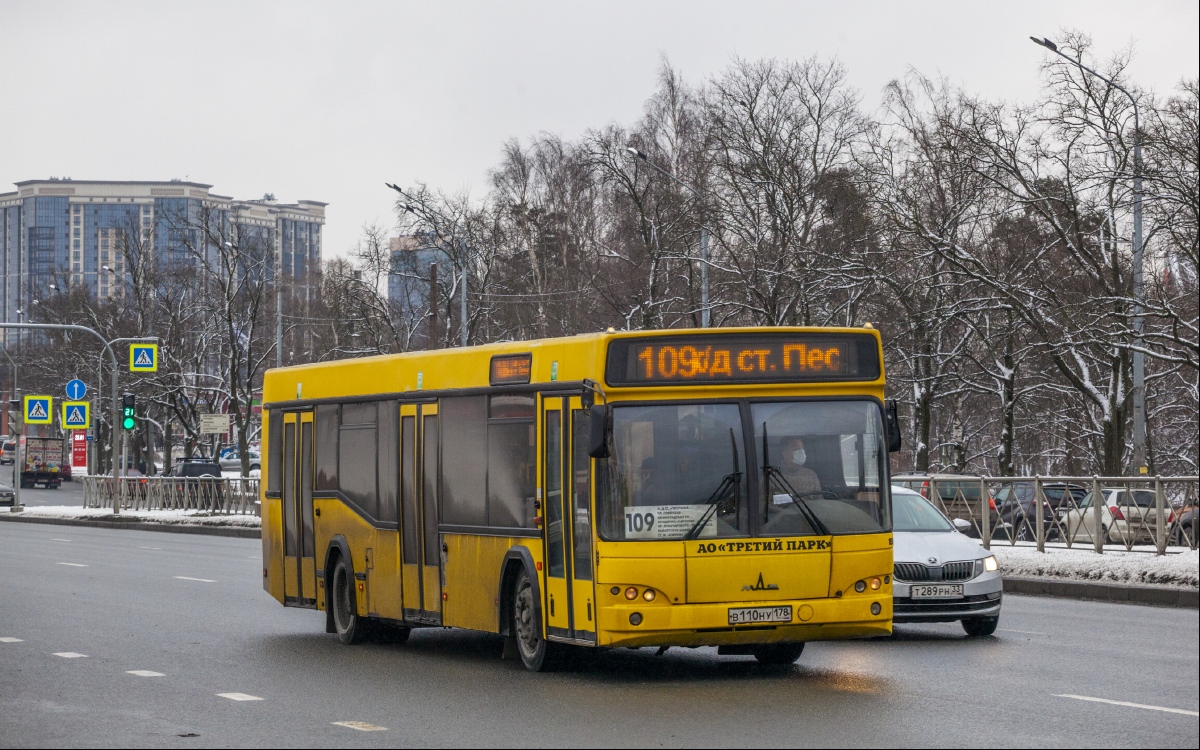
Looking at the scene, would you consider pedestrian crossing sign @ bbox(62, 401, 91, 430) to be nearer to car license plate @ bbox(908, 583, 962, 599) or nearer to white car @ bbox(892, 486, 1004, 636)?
white car @ bbox(892, 486, 1004, 636)

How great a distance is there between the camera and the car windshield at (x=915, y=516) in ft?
53.5

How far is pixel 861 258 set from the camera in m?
37.8

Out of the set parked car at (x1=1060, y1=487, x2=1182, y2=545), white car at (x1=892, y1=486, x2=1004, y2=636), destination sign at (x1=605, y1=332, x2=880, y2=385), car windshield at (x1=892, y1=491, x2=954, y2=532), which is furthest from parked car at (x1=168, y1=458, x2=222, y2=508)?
destination sign at (x1=605, y1=332, x2=880, y2=385)

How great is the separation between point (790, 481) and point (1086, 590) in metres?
10.4

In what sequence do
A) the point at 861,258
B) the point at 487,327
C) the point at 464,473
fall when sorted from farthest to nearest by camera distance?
the point at 487,327, the point at 861,258, the point at 464,473

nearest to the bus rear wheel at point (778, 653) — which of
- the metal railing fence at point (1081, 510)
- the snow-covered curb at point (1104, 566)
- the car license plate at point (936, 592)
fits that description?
the car license plate at point (936, 592)

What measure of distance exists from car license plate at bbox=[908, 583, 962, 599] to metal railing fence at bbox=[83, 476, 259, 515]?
1259 inches

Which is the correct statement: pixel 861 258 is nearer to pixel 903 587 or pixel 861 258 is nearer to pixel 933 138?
pixel 933 138

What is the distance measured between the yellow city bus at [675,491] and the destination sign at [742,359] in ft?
0.04

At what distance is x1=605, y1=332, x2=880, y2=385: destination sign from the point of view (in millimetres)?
11758

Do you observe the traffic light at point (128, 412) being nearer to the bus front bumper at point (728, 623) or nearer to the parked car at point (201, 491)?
the parked car at point (201, 491)

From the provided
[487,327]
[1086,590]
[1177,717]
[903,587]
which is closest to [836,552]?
[1177,717]

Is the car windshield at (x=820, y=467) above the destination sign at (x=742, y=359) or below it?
below

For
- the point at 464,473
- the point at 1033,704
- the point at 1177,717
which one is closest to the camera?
the point at 1177,717
